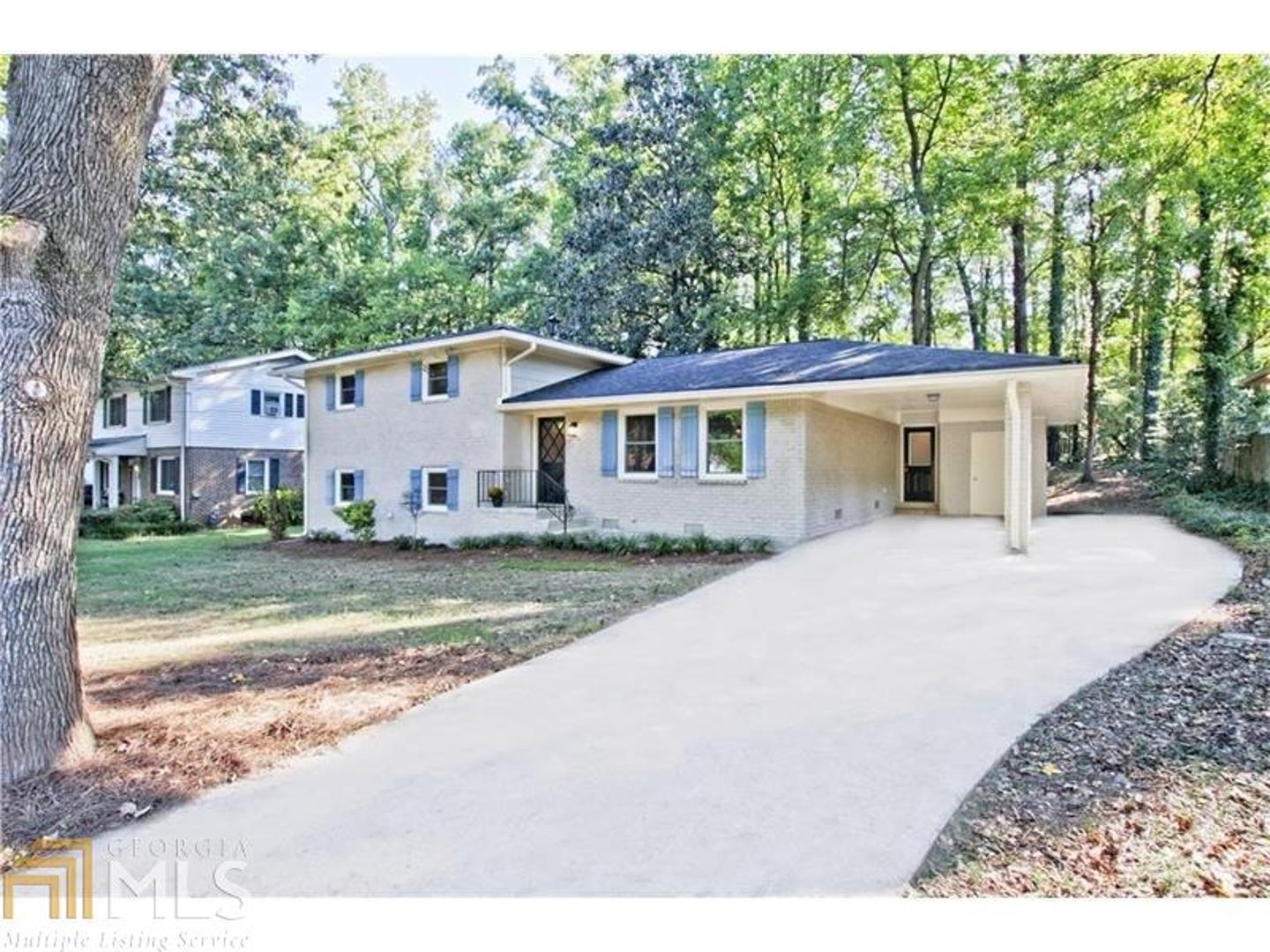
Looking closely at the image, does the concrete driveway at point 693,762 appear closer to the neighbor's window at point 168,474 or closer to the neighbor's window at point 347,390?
the neighbor's window at point 347,390

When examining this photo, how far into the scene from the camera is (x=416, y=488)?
15438mm

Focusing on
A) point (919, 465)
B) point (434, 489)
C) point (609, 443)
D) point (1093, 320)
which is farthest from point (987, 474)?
point (434, 489)

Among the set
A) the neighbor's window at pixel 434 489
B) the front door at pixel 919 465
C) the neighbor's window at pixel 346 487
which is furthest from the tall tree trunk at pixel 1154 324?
the neighbor's window at pixel 346 487

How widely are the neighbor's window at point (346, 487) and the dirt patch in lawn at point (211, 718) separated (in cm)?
1155

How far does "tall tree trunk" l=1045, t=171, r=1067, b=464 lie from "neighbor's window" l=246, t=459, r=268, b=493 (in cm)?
2330

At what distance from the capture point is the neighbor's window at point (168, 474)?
72.5 ft

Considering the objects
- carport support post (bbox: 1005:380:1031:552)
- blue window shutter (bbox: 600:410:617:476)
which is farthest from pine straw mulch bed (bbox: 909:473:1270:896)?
blue window shutter (bbox: 600:410:617:476)

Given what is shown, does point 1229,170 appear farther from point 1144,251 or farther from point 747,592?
point 747,592

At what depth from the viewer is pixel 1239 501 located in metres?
14.1

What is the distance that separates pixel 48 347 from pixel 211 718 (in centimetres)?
233

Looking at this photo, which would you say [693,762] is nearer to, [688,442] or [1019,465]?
[1019,465]

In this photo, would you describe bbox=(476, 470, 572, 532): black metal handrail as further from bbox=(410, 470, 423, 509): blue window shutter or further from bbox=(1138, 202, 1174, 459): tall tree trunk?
bbox=(1138, 202, 1174, 459): tall tree trunk

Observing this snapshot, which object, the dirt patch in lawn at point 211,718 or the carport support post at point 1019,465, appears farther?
the carport support post at point 1019,465
